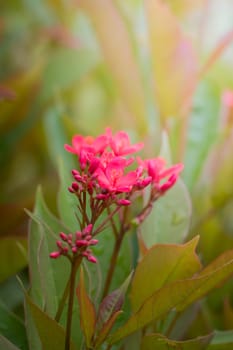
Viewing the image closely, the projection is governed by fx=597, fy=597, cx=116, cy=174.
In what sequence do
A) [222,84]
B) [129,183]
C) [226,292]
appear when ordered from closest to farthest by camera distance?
[129,183], [226,292], [222,84]

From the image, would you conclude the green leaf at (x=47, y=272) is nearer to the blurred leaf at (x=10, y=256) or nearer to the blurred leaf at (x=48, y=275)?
the blurred leaf at (x=48, y=275)

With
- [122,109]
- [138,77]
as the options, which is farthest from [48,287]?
[122,109]

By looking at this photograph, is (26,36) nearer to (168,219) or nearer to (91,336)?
(168,219)

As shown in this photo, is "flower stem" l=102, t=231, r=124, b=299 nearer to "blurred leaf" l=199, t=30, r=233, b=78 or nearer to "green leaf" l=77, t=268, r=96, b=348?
"green leaf" l=77, t=268, r=96, b=348

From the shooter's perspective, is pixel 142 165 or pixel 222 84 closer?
pixel 142 165

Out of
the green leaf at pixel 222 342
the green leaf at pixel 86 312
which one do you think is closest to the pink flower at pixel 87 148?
the green leaf at pixel 86 312

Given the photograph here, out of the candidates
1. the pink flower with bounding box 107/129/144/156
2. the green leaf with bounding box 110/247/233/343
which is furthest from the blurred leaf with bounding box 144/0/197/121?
the green leaf with bounding box 110/247/233/343
